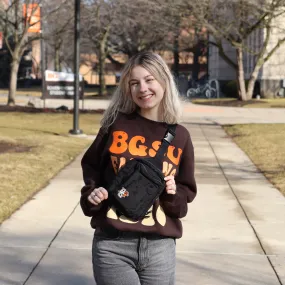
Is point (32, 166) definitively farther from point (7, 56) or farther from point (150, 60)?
point (7, 56)

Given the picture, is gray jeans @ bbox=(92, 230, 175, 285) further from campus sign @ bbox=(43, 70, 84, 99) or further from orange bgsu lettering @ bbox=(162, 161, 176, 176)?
campus sign @ bbox=(43, 70, 84, 99)

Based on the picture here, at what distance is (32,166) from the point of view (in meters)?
11.0

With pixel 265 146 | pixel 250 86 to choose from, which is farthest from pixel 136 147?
pixel 250 86

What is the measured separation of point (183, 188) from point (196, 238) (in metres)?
3.41

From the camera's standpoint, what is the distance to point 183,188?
3.21 metres

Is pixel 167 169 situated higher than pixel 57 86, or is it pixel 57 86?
pixel 167 169

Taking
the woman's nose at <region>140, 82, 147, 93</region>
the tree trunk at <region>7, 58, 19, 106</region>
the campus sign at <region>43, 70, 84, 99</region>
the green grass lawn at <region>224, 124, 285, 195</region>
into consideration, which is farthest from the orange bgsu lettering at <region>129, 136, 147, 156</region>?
the tree trunk at <region>7, 58, 19, 106</region>

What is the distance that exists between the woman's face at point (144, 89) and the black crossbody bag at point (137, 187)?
1.01 feet

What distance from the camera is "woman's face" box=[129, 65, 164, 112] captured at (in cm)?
312

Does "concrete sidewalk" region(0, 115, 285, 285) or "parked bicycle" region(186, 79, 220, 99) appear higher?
"concrete sidewalk" region(0, 115, 285, 285)

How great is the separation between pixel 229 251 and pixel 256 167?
5847 mm

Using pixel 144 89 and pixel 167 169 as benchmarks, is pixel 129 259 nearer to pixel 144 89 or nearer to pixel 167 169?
pixel 167 169

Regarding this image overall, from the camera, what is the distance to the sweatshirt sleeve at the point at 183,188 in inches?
123

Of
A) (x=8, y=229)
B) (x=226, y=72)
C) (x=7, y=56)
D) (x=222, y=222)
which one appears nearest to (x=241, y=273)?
(x=222, y=222)
